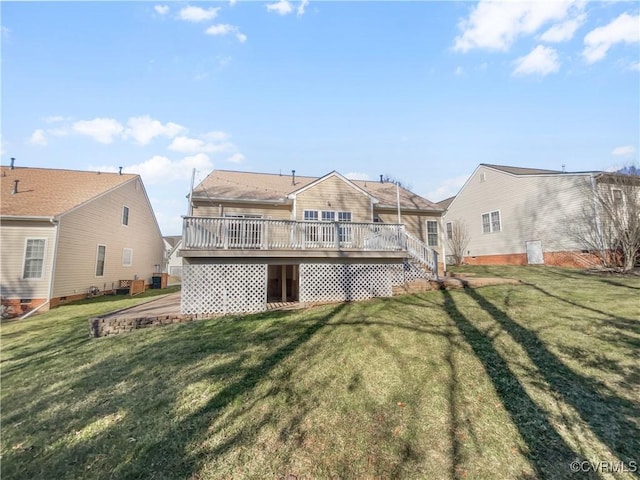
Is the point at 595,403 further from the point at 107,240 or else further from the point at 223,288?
the point at 107,240

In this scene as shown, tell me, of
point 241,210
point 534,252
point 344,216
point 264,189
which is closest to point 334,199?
point 344,216

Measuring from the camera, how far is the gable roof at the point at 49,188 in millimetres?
12805

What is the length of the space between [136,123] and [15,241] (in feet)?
28.3

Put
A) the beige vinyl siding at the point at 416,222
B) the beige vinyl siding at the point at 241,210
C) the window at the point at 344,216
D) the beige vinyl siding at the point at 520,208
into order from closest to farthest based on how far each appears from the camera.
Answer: the beige vinyl siding at the point at 241,210
the window at the point at 344,216
the beige vinyl siding at the point at 416,222
the beige vinyl siding at the point at 520,208

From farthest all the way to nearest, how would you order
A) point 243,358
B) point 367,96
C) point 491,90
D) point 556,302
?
point 367,96, point 491,90, point 556,302, point 243,358

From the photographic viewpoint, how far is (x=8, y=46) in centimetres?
925

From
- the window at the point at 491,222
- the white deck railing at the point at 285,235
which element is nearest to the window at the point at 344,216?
the white deck railing at the point at 285,235

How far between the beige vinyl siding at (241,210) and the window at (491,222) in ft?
51.2

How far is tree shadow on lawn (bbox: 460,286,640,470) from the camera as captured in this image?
9.71 ft

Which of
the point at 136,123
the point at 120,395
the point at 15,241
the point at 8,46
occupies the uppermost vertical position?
the point at 136,123

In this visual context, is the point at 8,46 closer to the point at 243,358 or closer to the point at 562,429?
the point at 243,358

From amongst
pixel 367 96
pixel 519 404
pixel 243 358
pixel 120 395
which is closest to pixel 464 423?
pixel 519 404

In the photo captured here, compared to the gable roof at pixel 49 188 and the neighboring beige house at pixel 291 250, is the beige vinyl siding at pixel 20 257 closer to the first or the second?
the gable roof at pixel 49 188

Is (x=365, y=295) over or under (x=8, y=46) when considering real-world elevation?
under
